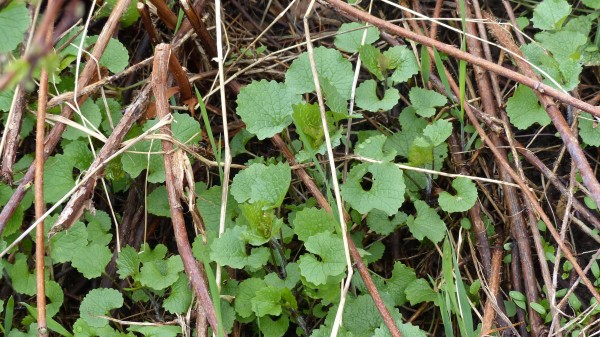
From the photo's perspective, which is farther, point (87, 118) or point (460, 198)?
point (87, 118)

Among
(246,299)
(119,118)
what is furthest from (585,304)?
(119,118)

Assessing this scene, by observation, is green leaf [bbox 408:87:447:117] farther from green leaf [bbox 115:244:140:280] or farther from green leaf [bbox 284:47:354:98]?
green leaf [bbox 115:244:140:280]

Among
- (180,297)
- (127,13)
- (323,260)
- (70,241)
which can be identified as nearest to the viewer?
(323,260)

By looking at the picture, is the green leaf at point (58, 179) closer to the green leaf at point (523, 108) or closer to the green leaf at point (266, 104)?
the green leaf at point (266, 104)

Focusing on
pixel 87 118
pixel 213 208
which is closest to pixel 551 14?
pixel 213 208

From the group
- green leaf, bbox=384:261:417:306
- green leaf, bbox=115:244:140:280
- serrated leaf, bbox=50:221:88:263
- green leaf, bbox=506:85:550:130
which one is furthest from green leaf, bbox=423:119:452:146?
serrated leaf, bbox=50:221:88:263

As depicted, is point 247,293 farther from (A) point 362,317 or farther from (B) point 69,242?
(B) point 69,242

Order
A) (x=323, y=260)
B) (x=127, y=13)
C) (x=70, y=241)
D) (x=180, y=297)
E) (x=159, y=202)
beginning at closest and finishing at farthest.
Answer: (x=323, y=260) < (x=180, y=297) < (x=70, y=241) < (x=159, y=202) < (x=127, y=13)

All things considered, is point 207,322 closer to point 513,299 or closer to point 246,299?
point 246,299
